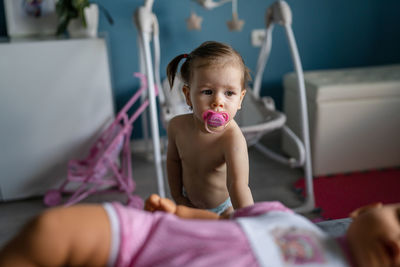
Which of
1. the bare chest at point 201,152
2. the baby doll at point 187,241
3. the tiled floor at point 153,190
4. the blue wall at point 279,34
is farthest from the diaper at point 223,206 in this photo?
the blue wall at point 279,34

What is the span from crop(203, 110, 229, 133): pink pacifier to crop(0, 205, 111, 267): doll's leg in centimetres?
32

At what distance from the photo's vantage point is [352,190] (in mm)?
1722

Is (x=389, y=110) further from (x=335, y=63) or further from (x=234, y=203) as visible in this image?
(x=234, y=203)

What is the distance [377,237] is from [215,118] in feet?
1.20

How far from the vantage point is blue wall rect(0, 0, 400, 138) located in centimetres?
215

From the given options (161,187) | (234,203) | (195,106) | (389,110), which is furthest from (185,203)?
(389,110)

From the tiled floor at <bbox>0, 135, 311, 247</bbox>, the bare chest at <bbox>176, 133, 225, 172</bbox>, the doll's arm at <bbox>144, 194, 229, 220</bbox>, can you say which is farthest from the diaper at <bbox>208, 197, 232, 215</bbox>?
the tiled floor at <bbox>0, 135, 311, 247</bbox>

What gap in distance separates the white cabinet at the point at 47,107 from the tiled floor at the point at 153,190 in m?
0.10

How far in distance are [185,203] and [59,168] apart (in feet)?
3.58

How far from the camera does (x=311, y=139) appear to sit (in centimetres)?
185

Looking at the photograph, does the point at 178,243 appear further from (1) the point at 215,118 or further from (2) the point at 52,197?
(2) the point at 52,197

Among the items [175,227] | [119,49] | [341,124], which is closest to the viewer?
[175,227]

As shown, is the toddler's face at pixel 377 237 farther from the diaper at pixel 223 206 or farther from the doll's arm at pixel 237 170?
the diaper at pixel 223 206

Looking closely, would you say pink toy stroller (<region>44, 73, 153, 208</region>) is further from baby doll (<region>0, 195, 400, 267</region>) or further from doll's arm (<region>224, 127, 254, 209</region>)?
baby doll (<region>0, 195, 400, 267</region>)
